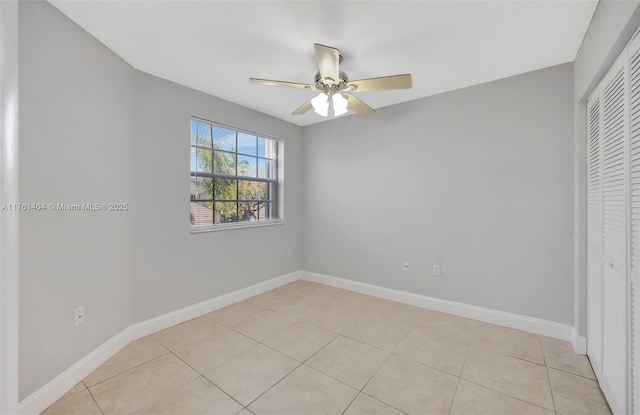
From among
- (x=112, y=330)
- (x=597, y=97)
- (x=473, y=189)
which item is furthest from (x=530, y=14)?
(x=112, y=330)

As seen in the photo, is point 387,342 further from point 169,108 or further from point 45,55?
point 45,55

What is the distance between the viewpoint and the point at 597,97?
5.75 feet

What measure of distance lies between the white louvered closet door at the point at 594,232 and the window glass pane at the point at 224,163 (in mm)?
3337

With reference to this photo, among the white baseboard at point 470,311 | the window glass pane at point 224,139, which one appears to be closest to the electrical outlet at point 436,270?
the white baseboard at point 470,311

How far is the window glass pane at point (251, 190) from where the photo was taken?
335cm

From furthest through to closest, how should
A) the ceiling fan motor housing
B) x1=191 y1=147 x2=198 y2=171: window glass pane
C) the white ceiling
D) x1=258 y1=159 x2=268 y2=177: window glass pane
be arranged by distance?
x1=258 y1=159 x2=268 y2=177: window glass pane < x1=191 y1=147 x2=198 y2=171: window glass pane < the ceiling fan motor housing < the white ceiling

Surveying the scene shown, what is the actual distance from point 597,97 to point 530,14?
0.76 m

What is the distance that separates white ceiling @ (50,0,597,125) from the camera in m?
1.57

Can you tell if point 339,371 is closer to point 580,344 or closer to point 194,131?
point 580,344

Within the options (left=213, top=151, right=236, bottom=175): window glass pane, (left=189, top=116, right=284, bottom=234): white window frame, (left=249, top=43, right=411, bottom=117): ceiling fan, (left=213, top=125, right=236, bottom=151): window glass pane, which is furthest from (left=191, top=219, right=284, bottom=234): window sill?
(left=249, top=43, right=411, bottom=117): ceiling fan

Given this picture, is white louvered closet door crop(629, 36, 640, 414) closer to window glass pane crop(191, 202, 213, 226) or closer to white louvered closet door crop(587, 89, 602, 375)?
white louvered closet door crop(587, 89, 602, 375)

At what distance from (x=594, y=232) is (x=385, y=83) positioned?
73.2 inches

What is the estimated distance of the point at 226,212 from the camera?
3168mm

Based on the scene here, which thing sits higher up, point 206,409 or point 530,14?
point 530,14
